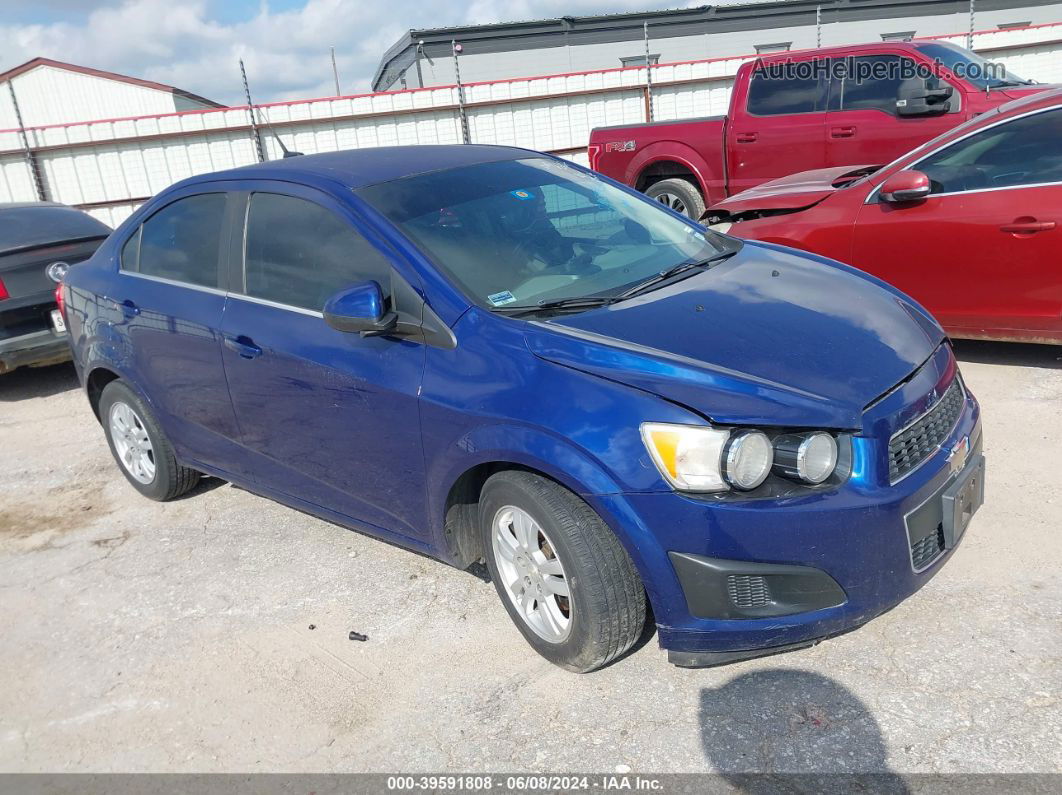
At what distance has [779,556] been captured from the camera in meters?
2.53

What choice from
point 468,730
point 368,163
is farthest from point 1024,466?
point 368,163

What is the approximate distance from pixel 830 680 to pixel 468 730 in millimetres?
1178

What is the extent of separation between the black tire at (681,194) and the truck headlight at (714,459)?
6.90 m

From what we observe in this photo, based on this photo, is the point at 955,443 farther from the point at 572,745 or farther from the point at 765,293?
the point at 572,745

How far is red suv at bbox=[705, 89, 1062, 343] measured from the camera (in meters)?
4.84

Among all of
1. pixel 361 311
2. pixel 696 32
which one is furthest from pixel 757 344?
pixel 696 32

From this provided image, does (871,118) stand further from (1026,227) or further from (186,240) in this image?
(186,240)

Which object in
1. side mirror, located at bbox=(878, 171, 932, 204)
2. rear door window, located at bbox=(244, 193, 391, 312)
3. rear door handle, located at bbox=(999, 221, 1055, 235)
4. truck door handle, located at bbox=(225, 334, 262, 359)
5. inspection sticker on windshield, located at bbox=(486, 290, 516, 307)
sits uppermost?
rear door window, located at bbox=(244, 193, 391, 312)

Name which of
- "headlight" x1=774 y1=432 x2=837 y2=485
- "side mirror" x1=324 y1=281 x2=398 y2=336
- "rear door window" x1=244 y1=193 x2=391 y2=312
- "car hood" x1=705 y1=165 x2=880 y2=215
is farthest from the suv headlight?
"car hood" x1=705 y1=165 x2=880 y2=215

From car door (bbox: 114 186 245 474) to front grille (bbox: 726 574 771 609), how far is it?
2.45 meters

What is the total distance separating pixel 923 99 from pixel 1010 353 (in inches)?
132

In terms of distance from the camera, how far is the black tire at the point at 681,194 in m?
9.28

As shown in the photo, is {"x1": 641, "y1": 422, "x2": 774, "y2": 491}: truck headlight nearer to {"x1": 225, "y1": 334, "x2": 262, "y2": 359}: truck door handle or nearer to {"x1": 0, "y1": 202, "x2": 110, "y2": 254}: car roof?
{"x1": 225, "y1": 334, "x2": 262, "y2": 359}: truck door handle

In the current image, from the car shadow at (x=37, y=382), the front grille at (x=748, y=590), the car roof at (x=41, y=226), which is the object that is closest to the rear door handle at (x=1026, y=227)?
the front grille at (x=748, y=590)
